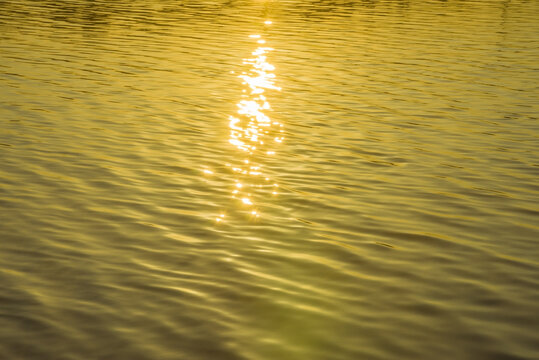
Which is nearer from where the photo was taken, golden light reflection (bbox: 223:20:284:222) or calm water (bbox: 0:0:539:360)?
calm water (bbox: 0:0:539:360)

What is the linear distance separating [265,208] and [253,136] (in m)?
5.02

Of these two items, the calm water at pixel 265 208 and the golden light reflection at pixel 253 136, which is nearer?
the calm water at pixel 265 208

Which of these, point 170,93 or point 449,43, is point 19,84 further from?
point 449,43

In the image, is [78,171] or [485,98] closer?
[78,171]

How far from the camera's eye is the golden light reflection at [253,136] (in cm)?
1260

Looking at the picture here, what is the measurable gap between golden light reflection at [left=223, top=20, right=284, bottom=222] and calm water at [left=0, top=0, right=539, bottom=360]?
8 centimetres

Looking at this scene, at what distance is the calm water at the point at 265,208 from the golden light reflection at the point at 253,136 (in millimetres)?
84

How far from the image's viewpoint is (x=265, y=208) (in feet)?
38.2

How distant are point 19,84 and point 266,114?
680 cm

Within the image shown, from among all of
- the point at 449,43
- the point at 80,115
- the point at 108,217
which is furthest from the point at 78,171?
the point at 449,43

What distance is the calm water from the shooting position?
7.84 meters

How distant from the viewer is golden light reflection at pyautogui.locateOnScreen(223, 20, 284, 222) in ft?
41.3

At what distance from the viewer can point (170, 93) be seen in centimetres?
2038

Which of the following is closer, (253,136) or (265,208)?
(265,208)
